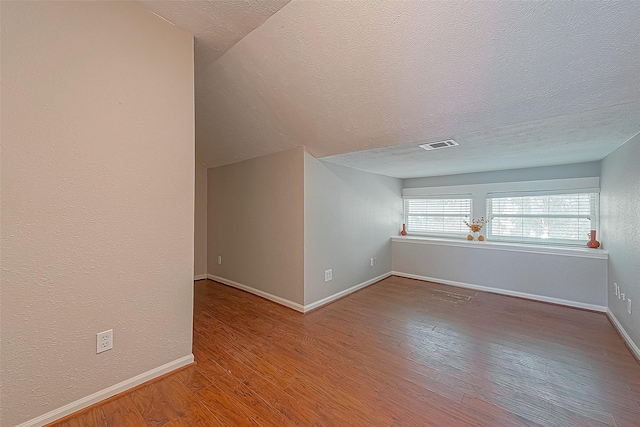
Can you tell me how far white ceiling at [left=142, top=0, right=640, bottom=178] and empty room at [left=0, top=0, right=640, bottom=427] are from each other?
13 mm

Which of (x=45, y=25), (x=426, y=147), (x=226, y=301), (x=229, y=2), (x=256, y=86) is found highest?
(x=229, y=2)

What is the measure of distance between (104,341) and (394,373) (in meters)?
1.91

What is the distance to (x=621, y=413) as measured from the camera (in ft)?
4.84

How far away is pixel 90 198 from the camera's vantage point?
1519 mm

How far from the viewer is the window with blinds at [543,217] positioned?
11.1ft

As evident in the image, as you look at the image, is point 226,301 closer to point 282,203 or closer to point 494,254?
point 282,203

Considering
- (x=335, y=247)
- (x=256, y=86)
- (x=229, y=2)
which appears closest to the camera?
(x=229, y=2)

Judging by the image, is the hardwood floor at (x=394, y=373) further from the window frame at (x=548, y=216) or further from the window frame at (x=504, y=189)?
the window frame at (x=504, y=189)

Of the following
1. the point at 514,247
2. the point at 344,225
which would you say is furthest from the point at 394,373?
the point at 514,247

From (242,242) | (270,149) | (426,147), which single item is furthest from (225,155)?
(426,147)

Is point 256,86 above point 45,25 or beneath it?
above

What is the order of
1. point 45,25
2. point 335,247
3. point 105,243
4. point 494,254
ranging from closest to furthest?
1. point 45,25
2. point 105,243
3. point 335,247
4. point 494,254

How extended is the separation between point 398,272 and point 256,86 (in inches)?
146

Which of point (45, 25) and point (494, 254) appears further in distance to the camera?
point (494, 254)
